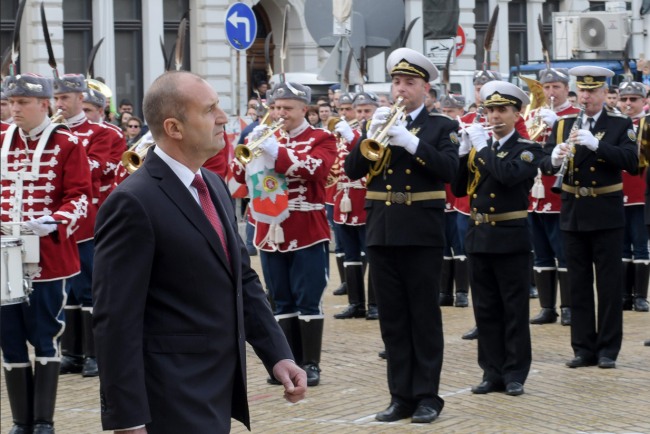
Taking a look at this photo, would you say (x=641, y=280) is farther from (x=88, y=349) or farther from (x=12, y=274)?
(x=12, y=274)

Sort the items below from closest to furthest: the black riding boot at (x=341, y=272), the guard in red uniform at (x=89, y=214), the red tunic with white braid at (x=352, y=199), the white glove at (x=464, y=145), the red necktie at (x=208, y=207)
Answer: the red necktie at (x=208, y=207) < the white glove at (x=464, y=145) < the guard in red uniform at (x=89, y=214) < the red tunic with white braid at (x=352, y=199) < the black riding boot at (x=341, y=272)

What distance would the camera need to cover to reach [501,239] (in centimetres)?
752

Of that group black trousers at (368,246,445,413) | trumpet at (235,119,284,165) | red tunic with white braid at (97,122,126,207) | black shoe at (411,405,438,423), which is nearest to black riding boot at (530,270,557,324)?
trumpet at (235,119,284,165)

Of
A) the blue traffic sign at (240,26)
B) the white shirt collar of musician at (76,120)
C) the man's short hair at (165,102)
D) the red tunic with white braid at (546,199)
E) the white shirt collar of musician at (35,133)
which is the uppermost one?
the blue traffic sign at (240,26)

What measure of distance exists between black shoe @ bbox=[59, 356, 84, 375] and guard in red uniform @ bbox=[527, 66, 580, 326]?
161 inches

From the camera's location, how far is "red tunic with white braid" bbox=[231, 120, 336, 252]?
799 centimetres

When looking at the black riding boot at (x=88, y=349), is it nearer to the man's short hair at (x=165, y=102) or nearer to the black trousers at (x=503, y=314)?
the black trousers at (x=503, y=314)

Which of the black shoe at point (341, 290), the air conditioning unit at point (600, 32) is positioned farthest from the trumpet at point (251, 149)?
the air conditioning unit at point (600, 32)

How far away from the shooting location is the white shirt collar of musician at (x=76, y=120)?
8.95 meters

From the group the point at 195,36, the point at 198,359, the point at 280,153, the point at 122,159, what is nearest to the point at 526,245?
the point at 280,153

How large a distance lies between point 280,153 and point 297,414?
1863mm

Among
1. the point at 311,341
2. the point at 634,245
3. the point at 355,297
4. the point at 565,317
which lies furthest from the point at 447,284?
the point at 311,341

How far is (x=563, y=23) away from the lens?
24.5m

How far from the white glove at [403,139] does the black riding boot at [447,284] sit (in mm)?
5007
